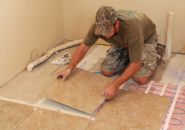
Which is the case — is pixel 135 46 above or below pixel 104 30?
below

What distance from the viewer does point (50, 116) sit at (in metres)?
2.30

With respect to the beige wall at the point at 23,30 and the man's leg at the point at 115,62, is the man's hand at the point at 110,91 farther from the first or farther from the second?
the beige wall at the point at 23,30

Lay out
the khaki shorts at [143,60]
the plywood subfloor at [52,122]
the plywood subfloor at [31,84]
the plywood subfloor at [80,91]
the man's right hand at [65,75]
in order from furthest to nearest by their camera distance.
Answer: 1. the khaki shorts at [143,60]
2. the man's right hand at [65,75]
3. the plywood subfloor at [31,84]
4. the plywood subfloor at [80,91]
5. the plywood subfloor at [52,122]

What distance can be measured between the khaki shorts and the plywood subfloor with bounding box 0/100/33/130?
85 centimetres

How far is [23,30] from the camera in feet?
9.61

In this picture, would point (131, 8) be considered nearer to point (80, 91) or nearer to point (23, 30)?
point (23, 30)

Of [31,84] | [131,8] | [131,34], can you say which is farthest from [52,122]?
[131,8]

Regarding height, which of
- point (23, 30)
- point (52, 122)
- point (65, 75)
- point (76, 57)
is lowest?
point (52, 122)

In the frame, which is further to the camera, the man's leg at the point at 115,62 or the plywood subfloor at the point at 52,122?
the man's leg at the point at 115,62

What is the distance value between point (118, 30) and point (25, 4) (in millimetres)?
941

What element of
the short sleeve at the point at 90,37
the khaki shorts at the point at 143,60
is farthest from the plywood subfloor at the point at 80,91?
the short sleeve at the point at 90,37

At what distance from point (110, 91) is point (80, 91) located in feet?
0.95

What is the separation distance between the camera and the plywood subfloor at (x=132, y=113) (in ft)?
7.16

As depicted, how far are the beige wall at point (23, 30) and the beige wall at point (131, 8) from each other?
0.54 feet
